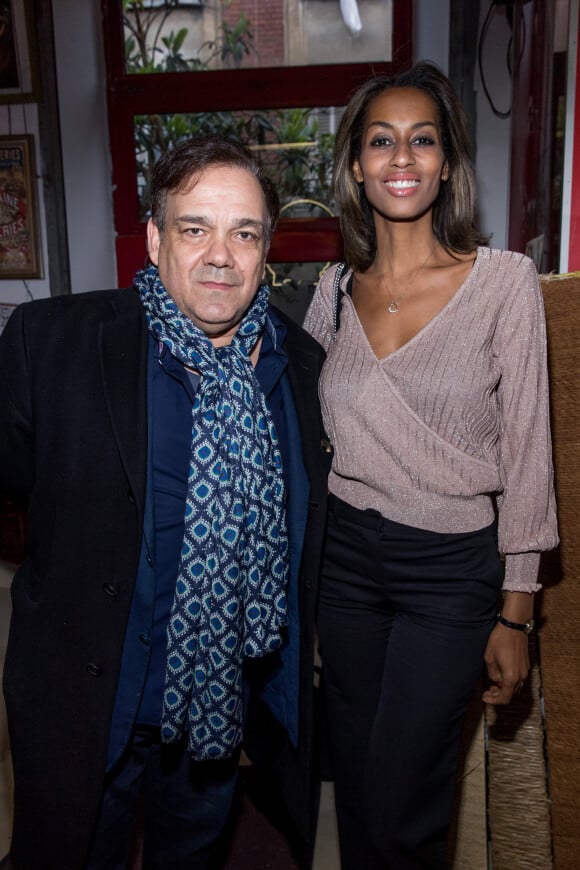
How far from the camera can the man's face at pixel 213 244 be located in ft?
4.70

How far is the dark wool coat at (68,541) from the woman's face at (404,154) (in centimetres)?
62

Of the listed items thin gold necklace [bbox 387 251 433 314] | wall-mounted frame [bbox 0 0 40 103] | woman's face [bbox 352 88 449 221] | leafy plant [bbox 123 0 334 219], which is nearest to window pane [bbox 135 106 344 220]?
leafy plant [bbox 123 0 334 219]

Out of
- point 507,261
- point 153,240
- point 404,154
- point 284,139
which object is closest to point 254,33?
point 284,139

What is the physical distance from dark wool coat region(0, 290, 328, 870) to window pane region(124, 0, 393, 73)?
2458 millimetres

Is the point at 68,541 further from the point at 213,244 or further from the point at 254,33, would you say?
the point at 254,33

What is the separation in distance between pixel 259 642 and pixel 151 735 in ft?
0.98

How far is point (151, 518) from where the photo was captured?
1.39m

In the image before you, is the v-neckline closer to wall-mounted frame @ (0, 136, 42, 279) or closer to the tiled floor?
the tiled floor

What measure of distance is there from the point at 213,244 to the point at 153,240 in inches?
6.4

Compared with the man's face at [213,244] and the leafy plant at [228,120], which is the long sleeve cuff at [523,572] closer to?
the man's face at [213,244]

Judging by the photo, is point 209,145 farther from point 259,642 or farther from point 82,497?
point 259,642

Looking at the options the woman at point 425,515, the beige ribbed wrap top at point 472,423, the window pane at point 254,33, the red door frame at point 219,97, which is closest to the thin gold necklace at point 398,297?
the woman at point 425,515

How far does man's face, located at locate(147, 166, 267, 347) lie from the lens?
1433mm

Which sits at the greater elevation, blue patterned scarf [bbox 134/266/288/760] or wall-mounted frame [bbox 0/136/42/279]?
wall-mounted frame [bbox 0/136/42/279]
